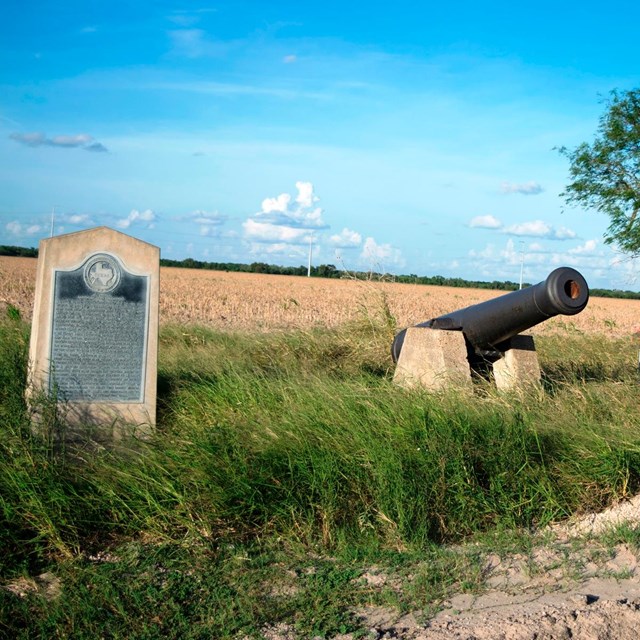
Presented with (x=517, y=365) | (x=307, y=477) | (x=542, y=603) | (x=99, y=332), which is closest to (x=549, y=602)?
(x=542, y=603)

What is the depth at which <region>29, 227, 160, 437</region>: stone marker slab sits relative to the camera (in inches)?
241

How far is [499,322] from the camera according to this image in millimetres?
7715

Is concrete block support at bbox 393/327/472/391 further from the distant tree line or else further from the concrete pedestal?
the distant tree line

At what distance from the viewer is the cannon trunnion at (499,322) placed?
7.23 meters

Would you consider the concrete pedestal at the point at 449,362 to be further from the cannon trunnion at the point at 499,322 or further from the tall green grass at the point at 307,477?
the tall green grass at the point at 307,477

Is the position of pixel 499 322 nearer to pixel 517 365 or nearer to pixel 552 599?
pixel 517 365

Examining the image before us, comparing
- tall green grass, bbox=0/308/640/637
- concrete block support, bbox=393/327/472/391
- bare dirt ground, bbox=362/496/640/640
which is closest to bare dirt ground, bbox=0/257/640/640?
bare dirt ground, bbox=362/496/640/640

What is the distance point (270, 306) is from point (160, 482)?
19.9m

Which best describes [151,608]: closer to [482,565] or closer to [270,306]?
[482,565]

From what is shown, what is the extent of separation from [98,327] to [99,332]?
4 centimetres

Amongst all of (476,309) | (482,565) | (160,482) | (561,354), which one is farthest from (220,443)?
(561,354)

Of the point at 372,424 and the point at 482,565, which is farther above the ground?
the point at 372,424

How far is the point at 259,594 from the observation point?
3.67 meters

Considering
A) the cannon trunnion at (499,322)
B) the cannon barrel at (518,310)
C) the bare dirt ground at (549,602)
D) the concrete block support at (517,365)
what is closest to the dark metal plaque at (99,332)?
the cannon trunnion at (499,322)
